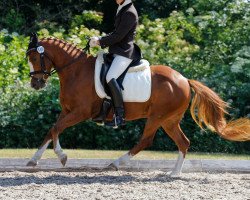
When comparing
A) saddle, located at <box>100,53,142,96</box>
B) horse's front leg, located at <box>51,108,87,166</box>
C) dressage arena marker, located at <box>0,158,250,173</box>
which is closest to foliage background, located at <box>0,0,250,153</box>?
dressage arena marker, located at <box>0,158,250,173</box>

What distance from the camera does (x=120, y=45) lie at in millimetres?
9047

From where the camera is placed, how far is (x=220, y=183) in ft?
28.2

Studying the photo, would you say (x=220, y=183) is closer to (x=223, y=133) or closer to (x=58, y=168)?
(x=223, y=133)

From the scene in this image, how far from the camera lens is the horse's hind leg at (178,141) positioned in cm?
920

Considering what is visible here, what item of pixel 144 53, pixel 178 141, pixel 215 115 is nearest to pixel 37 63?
pixel 178 141

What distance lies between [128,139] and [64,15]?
21.9 feet

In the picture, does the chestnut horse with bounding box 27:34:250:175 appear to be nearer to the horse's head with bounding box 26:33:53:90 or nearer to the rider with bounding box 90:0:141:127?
the horse's head with bounding box 26:33:53:90

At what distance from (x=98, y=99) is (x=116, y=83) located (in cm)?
39

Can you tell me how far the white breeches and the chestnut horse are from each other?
30cm

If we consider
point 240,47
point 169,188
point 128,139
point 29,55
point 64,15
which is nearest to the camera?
point 169,188

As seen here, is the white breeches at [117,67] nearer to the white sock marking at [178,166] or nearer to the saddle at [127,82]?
the saddle at [127,82]

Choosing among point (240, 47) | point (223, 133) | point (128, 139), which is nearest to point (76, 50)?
point (223, 133)

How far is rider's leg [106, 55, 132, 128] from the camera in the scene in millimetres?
8922

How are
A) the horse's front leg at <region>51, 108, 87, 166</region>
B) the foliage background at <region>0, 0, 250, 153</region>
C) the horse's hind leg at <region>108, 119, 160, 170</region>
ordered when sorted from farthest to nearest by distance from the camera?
the foliage background at <region>0, 0, 250, 153</region> → the horse's hind leg at <region>108, 119, 160, 170</region> → the horse's front leg at <region>51, 108, 87, 166</region>
